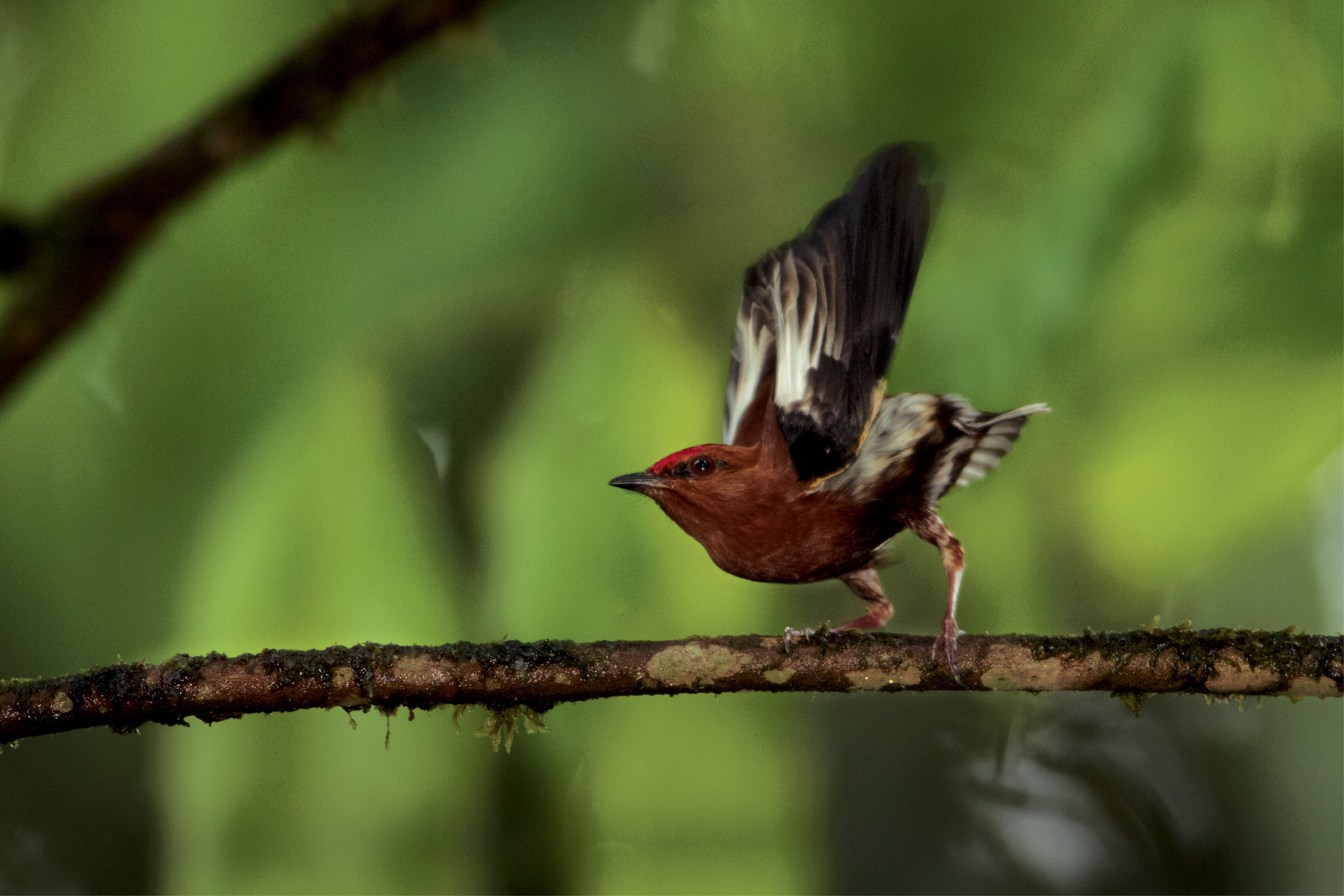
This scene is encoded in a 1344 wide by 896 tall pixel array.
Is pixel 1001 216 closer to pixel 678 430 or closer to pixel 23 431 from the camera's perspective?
pixel 678 430

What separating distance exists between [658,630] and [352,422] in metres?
0.44

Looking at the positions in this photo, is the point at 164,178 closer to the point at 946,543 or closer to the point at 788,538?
the point at 788,538

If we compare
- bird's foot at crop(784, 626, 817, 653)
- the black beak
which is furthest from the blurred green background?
bird's foot at crop(784, 626, 817, 653)

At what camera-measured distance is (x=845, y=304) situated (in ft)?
3.10

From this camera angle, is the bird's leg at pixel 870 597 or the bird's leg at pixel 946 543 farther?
the bird's leg at pixel 870 597

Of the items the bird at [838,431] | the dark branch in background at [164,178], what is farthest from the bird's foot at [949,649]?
the dark branch in background at [164,178]

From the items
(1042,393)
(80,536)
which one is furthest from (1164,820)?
(80,536)

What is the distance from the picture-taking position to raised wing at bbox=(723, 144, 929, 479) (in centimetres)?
93

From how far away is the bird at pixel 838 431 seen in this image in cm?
94

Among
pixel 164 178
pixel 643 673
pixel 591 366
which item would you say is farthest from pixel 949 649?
pixel 164 178

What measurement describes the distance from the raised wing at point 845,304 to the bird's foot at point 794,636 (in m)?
0.17

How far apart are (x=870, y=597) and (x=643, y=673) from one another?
0.49m

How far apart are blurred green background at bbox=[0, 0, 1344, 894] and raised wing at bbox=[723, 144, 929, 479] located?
29 cm

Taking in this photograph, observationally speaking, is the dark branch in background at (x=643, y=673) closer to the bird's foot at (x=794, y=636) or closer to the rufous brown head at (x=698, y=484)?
the bird's foot at (x=794, y=636)
